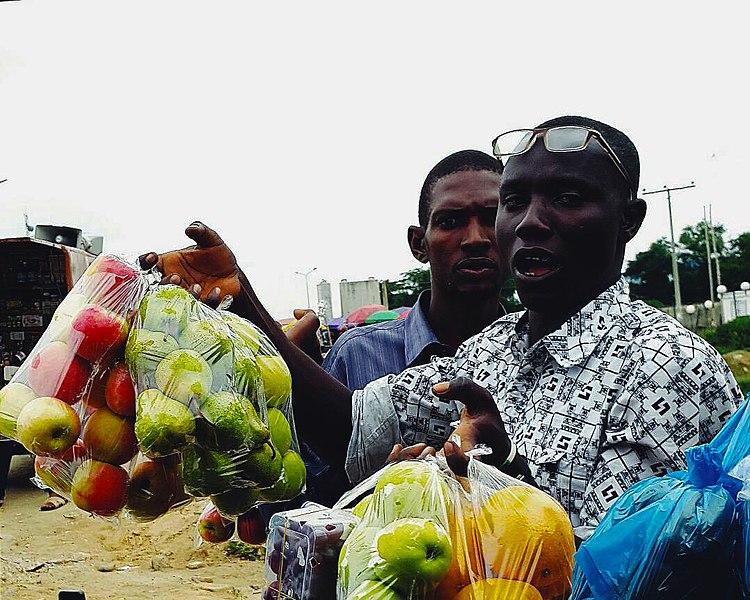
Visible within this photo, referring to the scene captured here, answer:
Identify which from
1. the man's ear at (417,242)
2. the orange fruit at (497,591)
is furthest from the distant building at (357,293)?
the orange fruit at (497,591)

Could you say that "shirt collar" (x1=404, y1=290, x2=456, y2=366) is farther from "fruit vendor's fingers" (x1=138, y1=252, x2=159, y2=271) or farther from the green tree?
the green tree

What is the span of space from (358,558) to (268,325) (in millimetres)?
1009

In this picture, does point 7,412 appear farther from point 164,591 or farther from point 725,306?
point 725,306

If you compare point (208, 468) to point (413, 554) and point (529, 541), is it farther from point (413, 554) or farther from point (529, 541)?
point (529, 541)

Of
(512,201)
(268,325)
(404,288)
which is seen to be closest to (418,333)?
(268,325)

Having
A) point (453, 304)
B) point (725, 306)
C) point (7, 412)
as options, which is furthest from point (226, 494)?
point (725, 306)

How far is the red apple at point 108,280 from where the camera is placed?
1.79 metres

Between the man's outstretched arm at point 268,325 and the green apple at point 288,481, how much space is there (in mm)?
415

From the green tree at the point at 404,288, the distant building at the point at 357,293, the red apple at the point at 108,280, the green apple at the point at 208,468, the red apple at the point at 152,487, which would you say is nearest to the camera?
the green apple at the point at 208,468

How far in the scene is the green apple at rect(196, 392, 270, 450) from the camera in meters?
1.54

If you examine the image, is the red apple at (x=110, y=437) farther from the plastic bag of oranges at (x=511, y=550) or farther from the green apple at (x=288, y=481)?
the plastic bag of oranges at (x=511, y=550)

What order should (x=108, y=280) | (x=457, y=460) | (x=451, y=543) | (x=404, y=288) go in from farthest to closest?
1. (x=404, y=288)
2. (x=108, y=280)
3. (x=457, y=460)
4. (x=451, y=543)

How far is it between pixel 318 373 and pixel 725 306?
52.5 meters

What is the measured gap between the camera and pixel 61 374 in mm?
1661
